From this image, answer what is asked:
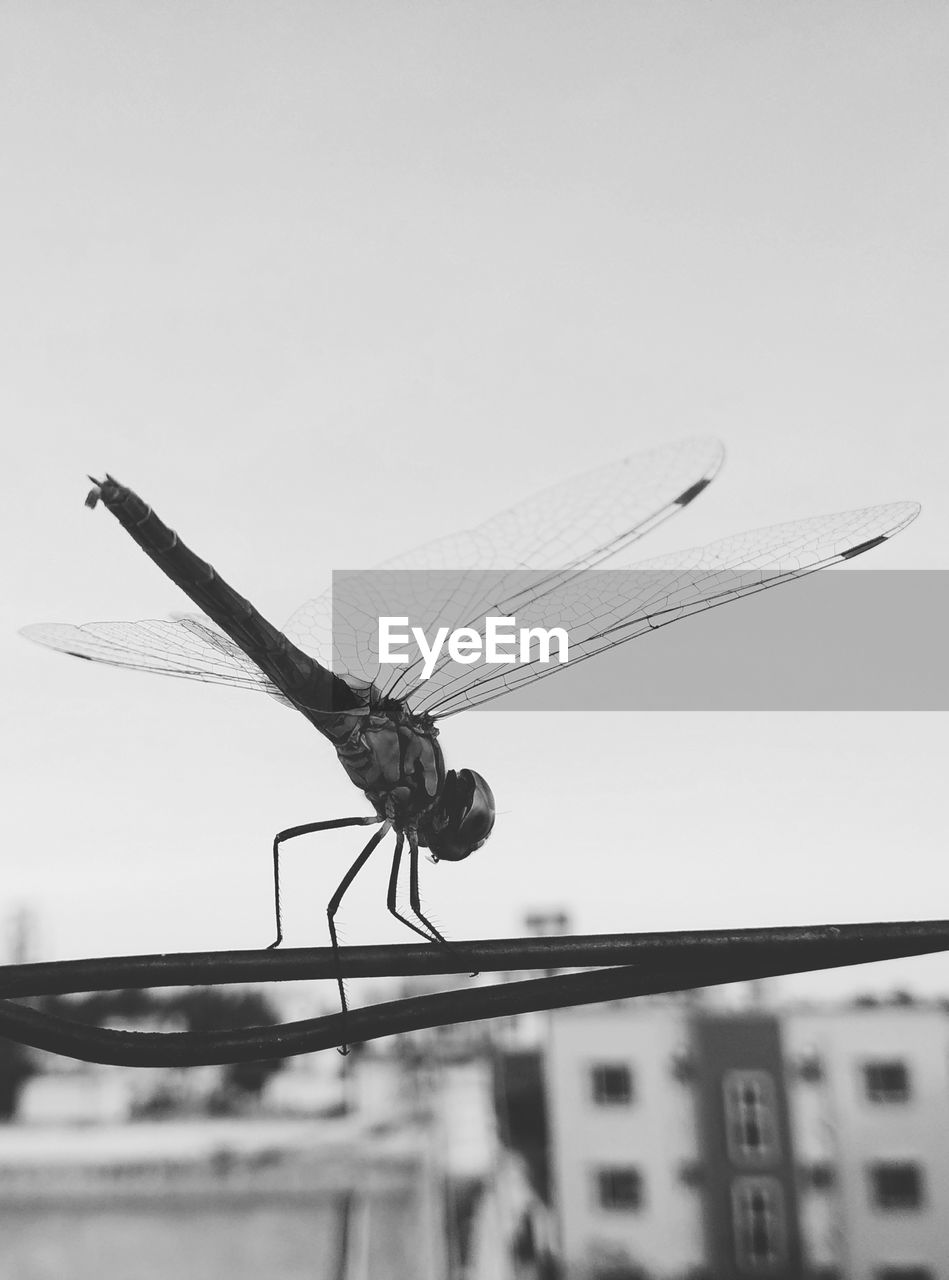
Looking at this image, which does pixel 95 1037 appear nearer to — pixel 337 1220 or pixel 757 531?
pixel 757 531

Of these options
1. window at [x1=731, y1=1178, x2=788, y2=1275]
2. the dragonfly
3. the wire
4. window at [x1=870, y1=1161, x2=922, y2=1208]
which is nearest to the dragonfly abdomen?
the dragonfly

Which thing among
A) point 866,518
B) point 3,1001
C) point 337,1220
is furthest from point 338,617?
point 337,1220

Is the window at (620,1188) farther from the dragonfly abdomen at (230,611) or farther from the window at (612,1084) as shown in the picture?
the dragonfly abdomen at (230,611)

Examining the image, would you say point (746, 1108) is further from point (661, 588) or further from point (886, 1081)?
point (661, 588)

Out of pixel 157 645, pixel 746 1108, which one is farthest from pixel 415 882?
pixel 746 1108

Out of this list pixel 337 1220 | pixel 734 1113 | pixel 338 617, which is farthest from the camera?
pixel 734 1113

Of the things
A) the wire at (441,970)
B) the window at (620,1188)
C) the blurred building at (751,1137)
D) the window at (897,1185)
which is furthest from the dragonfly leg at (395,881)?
the window at (897,1185)
